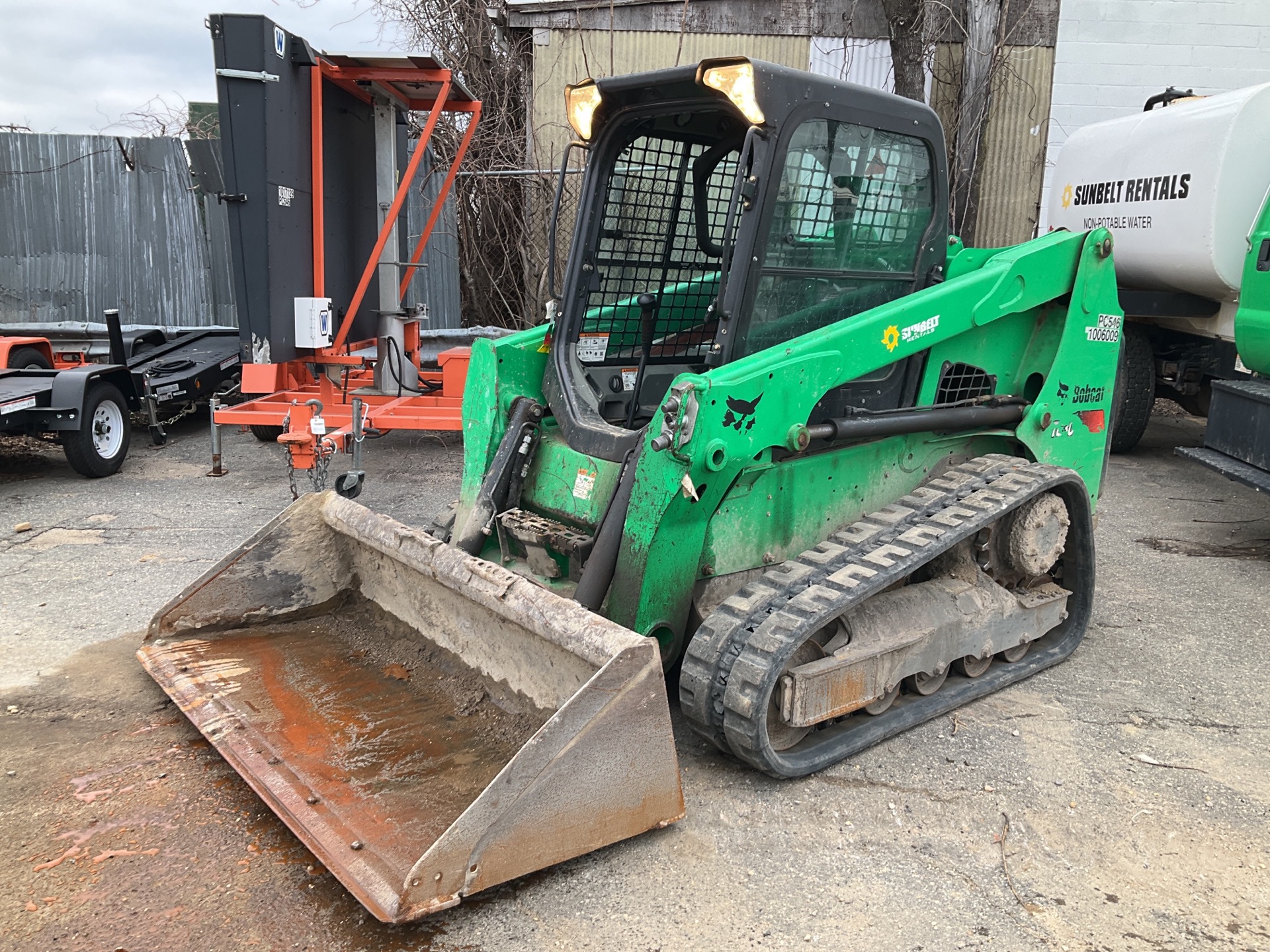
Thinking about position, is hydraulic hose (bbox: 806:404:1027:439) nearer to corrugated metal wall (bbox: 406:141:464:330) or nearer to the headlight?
the headlight

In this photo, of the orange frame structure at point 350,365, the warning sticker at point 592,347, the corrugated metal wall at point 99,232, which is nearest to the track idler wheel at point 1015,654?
the warning sticker at point 592,347

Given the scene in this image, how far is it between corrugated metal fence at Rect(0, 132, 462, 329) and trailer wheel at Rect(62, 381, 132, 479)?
392 centimetres

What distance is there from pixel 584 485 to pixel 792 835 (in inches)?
57.3

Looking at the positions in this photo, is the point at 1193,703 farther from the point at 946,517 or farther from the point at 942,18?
the point at 942,18

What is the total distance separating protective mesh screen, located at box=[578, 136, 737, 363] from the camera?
4.18 metres

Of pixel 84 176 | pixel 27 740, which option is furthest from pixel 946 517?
pixel 84 176

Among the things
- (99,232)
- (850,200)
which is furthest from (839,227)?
(99,232)

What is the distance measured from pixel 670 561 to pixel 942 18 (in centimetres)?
900

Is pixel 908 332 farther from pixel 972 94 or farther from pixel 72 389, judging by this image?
pixel 972 94

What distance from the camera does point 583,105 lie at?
395 centimetres

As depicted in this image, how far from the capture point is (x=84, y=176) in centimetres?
1086

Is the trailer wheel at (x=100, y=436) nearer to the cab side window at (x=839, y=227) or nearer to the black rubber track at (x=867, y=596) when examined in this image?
the cab side window at (x=839, y=227)

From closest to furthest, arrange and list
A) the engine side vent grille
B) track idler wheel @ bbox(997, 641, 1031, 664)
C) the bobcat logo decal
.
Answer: the bobcat logo decal → track idler wheel @ bbox(997, 641, 1031, 664) → the engine side vent grille

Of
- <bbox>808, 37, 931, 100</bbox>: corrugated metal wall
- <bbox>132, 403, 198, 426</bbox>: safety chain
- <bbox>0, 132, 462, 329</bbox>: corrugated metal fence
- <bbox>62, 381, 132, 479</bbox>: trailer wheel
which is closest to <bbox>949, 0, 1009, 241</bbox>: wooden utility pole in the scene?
<bbox>808, 37, 931, 100</bbox>: corrugated metal wall
